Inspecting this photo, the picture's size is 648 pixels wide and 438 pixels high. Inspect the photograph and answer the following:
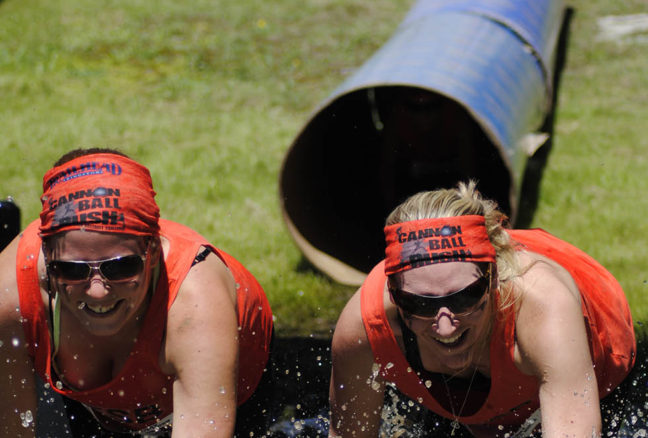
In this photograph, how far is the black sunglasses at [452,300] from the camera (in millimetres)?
2322

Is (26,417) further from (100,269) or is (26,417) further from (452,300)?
(452,300)

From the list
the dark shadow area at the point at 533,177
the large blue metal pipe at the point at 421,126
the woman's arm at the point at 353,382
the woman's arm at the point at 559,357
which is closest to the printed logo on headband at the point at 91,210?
the woman's arm at the point at 353,382

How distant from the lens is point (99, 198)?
2.41 m

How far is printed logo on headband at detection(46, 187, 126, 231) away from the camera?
2.38m

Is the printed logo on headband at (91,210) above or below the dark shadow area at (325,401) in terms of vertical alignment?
above

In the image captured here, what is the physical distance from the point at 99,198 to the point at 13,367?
82cm

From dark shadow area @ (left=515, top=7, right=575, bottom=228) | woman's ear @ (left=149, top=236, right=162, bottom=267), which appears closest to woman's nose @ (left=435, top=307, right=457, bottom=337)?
woman's ear @ (left=149, top=236, right=162, bottom=267)

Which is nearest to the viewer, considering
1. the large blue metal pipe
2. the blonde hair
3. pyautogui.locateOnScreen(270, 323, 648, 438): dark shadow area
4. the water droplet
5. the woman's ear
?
the blonde hair

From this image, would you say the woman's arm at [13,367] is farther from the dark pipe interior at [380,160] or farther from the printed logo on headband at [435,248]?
the dark pipe interior at [380,160]

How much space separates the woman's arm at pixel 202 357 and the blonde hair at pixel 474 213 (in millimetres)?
659

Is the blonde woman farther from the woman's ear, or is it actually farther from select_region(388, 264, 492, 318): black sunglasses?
the woman's ear

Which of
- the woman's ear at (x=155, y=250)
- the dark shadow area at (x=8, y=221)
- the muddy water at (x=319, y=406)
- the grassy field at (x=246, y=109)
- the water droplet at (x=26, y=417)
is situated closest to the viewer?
the woman's ear at (x=155, y=250)

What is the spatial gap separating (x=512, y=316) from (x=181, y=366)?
111 centimetres

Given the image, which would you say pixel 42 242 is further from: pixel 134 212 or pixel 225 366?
pixel 225 366
